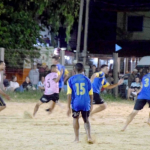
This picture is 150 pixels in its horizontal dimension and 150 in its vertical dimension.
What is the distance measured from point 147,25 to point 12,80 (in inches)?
813

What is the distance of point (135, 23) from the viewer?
39406mm

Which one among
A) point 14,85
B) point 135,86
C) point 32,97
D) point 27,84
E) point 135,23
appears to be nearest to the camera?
point 32,97

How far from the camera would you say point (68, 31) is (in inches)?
947

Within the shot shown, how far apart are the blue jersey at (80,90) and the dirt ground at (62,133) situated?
69cm

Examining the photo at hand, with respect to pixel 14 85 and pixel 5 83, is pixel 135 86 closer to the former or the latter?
pixel 14 85

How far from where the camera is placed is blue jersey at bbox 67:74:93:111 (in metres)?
8.62

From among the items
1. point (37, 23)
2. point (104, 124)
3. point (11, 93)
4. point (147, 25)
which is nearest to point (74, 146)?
point (104, 124)

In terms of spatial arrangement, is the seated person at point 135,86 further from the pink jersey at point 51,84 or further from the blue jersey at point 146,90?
the blue jersey at point 146,90

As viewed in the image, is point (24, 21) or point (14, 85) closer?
point (14, 85)

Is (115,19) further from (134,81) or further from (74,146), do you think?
(74,146)

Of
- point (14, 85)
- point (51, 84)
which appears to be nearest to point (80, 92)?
point (51, 84)

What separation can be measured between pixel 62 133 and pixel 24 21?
44.7 feet

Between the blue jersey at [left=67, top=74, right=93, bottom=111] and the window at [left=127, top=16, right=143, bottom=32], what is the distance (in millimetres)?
31237

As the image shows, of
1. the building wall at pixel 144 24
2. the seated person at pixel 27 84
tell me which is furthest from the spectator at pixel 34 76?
the building wall at pixel 144 24
